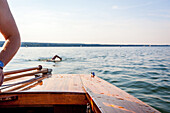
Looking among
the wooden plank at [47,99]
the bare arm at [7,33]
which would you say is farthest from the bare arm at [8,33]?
the wooden plank at [47,99]

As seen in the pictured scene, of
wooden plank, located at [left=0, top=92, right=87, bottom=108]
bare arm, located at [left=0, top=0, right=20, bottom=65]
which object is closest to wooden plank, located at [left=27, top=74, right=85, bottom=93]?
wooden plank, located at [left=0, top=92, right=87, bottom=108]

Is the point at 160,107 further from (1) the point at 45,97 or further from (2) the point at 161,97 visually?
(1) the point at 45,97

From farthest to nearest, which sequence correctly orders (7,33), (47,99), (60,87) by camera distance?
(60,87) < (47,99) < (7,33)

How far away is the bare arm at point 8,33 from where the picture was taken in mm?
673

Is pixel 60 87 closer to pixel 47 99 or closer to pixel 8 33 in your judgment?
pixel 47 99

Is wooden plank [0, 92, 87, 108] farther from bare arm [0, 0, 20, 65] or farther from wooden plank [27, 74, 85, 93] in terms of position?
bare arm [0, 0, 20, 65]

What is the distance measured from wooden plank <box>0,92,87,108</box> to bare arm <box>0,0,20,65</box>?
7.24ft

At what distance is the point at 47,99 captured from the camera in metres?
2.82

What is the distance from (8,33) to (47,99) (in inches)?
91.0

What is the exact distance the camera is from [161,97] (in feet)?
22.5

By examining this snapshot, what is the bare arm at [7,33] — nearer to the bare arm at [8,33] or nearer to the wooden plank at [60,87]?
the bare arm at [8,33]

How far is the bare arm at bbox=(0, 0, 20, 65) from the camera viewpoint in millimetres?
673

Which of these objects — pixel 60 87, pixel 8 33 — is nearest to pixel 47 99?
pixel 60 87

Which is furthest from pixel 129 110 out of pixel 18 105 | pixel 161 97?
pixel 161 97
